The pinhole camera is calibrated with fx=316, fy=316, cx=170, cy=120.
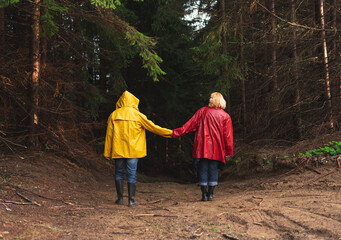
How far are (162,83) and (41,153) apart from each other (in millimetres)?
8401

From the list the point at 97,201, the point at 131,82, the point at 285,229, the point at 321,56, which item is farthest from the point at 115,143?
the point at 131,82

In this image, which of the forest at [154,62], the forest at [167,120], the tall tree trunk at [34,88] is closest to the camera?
the forest at [167,120]

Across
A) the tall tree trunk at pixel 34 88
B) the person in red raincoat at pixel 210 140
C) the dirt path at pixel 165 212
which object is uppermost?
the tall tree trunk at pixel 34 88

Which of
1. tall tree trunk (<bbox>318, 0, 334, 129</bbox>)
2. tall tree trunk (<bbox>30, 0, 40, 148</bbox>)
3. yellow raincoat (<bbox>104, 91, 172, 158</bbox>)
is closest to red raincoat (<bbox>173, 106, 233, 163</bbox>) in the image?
yellow raincoat (<bbox>104, 91, 172, 158</bbox>)

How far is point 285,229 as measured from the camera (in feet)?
13.9

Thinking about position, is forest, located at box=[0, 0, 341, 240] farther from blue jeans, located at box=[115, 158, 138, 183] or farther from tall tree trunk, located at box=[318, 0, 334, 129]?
blue jeans, located at box=[115, 158, 138, 183]

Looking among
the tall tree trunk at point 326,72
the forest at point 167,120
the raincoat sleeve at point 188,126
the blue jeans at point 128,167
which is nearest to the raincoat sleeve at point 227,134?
the raincoat sleeve at point 188,126

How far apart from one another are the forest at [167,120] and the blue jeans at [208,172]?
48 centimetres

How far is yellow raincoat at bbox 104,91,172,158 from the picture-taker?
6449 millimetres

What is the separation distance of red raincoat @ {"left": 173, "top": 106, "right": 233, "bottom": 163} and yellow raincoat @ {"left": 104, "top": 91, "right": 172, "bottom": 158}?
631 mm

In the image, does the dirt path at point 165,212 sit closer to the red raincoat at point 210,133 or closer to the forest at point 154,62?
the red raincoat at point 210,133

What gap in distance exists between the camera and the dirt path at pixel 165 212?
412 centimetres

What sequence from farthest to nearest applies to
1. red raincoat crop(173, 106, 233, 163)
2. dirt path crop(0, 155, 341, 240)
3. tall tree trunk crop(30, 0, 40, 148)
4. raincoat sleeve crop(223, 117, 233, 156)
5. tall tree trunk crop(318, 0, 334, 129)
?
1. tall tree trunk crop(318, 0, 334, 129)
2. tall tree trunk crop(30, 0, 40, 148)
3. raincoat sleeve crop(223, 117, 233, 156)
4. red raincoat crop(173, 106, 233, 163)
5. dirt path crop(0, 155, 341, 240)

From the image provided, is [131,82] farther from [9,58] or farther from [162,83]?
[9,58]
